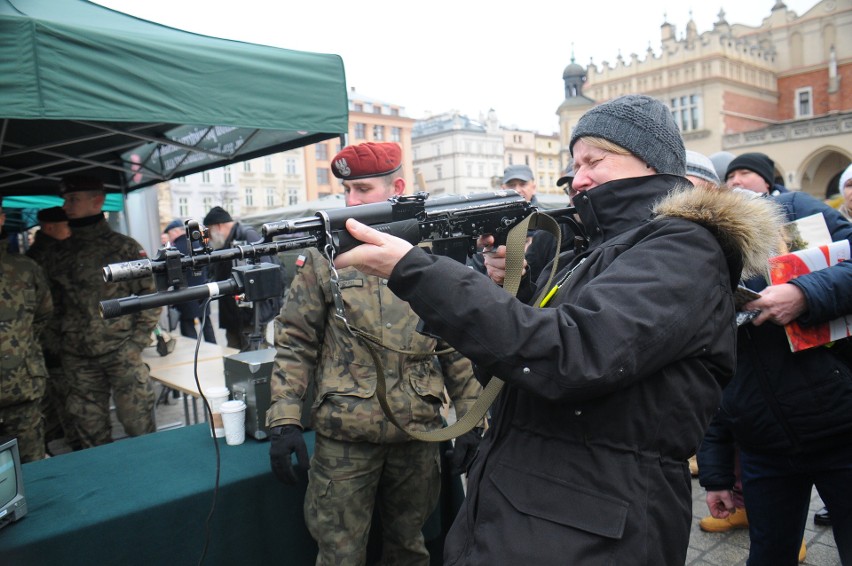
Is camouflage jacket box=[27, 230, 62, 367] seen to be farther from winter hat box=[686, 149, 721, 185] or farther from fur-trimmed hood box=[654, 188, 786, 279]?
fur-trimmed hood box=[654, 188, 786, 279]

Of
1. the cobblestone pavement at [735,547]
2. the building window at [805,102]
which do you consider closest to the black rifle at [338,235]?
the cobblestone pavement at [735,547]

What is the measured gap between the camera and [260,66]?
344 centimetres

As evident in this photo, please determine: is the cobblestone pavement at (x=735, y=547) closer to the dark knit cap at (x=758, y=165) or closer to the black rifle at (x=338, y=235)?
the dark knit cap at (x=758, y=165)

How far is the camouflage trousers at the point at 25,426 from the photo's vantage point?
403cm

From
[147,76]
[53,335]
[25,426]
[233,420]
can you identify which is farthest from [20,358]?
[147,76]

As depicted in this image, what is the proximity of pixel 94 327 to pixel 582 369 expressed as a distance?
448 cm

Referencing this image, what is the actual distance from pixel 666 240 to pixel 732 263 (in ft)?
0.80

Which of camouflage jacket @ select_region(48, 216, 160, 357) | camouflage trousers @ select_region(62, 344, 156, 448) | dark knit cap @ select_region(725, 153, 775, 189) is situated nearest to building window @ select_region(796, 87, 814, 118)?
dark knit cap @ select_region(725, 153, 775, 189)

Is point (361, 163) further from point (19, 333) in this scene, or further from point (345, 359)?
point (19, 333)

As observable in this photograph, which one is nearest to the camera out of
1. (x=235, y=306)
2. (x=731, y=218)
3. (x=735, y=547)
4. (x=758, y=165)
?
(x=731, y=218)

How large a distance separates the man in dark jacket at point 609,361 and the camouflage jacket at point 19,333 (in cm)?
353

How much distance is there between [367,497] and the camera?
2.64 metres

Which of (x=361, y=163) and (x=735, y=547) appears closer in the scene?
(x=361, y=163)

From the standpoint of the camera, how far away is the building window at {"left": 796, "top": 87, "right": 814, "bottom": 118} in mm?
50188
